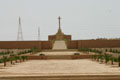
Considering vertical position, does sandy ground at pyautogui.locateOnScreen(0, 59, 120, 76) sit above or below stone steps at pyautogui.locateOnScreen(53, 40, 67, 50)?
below

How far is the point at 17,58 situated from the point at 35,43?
14.5 m

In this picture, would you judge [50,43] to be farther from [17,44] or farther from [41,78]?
[41,78]

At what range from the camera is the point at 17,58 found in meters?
13.1

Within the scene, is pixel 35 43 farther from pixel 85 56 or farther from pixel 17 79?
pixel 17 79

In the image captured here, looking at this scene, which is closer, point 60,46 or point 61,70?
point 61,70

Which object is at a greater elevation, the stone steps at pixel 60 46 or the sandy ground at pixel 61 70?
the stone steps at pixel 60 46

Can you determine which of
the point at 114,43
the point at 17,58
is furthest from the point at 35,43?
the point at 17,58

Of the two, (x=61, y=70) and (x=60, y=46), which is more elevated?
(x=60, y=46)

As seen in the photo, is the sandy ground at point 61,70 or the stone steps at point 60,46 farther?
the stone steps at point 60,46

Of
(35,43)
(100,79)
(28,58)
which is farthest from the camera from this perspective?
(35,43)

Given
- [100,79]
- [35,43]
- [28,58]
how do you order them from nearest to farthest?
[100,79] < [28,58] < [35,43]

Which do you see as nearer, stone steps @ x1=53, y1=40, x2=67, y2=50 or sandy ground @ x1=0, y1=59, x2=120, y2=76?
sandy ground @ x1=0, y1=59, x2=120, y2=76

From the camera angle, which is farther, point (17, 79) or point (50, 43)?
point (50, 43)

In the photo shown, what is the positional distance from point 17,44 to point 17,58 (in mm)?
15232
